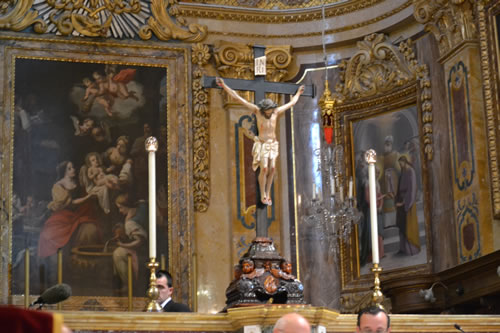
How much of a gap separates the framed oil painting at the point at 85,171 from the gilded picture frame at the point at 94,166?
0.01 meters

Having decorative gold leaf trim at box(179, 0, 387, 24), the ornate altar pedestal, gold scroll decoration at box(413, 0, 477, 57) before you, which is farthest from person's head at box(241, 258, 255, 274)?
decorative gold leaf trim at box(179, 0, 387, 24)

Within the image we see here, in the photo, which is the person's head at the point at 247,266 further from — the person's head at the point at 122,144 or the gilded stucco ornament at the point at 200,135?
the person's head at the point at 122,144

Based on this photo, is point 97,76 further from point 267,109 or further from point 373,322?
point 373,322

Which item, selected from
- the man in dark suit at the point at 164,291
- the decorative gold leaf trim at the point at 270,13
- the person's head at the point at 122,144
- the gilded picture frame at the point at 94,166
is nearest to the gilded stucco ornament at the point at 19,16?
the gilded picture frame at the point at 94,166

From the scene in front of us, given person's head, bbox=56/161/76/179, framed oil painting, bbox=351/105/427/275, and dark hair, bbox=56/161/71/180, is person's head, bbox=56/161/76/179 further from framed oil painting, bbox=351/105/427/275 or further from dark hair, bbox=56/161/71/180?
framed oil painting, bbox=351/105/427/275

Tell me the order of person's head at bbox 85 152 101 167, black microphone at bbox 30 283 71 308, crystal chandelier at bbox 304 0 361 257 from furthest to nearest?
person's head at bbox 85 152 101 167
crystal chandelier at bbox 304 0 361 257
black microphone at bbox 30 283 71 308

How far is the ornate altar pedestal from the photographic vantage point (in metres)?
6.85

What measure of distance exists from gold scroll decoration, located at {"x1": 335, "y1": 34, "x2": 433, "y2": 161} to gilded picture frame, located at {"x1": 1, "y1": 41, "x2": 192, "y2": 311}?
218 cm

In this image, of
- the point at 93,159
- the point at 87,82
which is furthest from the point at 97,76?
the point at 93,159

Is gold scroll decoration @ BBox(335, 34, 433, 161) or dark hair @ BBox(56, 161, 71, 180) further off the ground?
gold scroll decoration @ BBox(335, 34, 433, 161)

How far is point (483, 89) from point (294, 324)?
6.84 meters

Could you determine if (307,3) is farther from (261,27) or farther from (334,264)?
(334,264)

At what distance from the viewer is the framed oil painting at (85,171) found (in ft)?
39.1

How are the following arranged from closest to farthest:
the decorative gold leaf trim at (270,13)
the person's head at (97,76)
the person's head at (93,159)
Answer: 1. the person's head at (93,159)
2. the person's head at (97,76)
3. the decorative gold leaf trim at (270,13)
